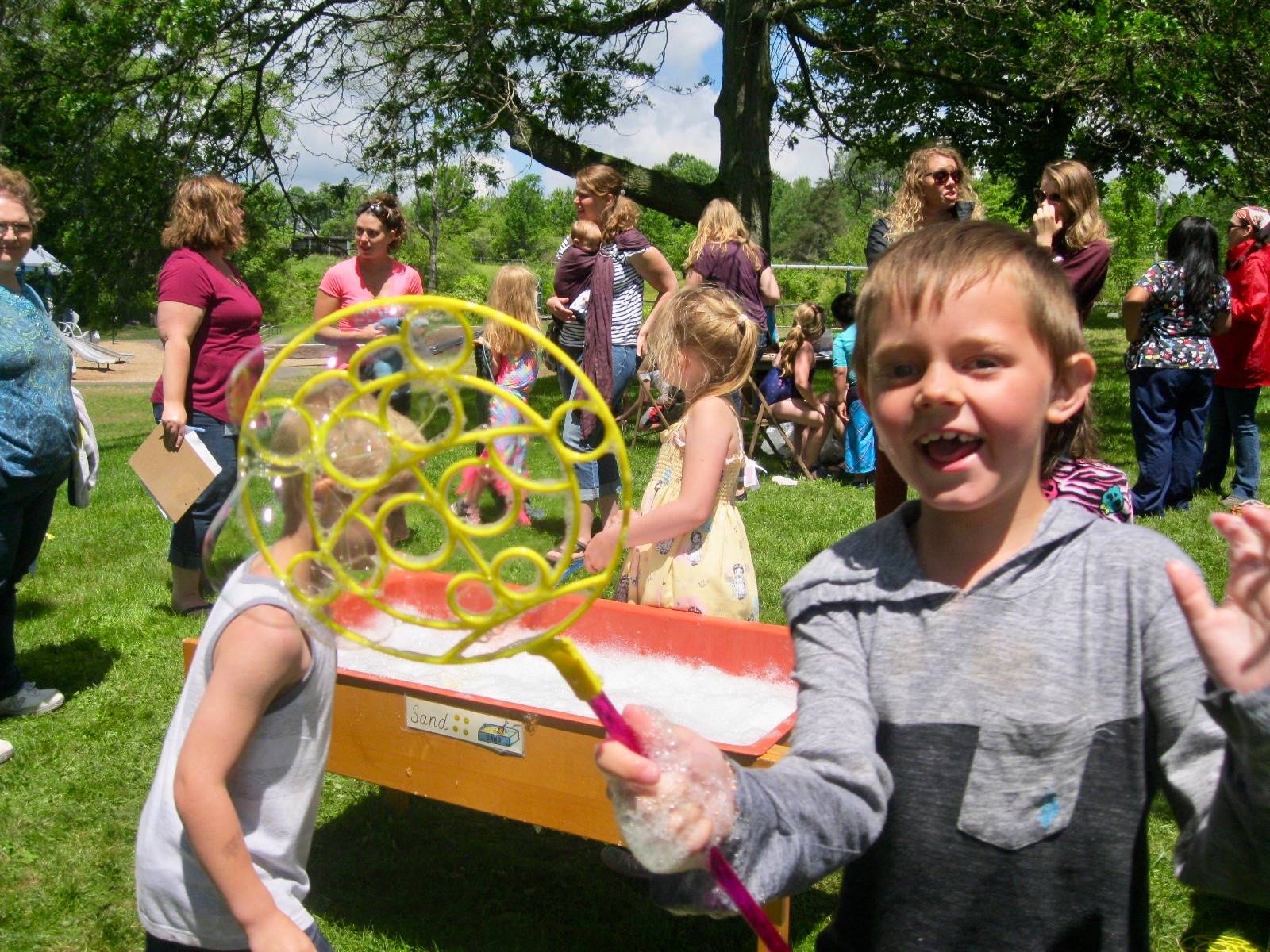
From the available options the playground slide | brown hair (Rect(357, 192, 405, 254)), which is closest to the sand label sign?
brown hair (Rect(357, 192, 405, 254))

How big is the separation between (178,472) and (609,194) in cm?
315

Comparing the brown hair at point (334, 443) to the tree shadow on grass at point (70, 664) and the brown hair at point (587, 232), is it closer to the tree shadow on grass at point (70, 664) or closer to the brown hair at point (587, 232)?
the tree shadow on grass at point (70, 664)

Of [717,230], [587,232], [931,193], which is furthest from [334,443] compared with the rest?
[717,230]

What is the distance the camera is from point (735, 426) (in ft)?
10.8

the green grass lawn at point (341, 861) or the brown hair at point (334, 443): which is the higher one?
the brown hair at point (334, 443)

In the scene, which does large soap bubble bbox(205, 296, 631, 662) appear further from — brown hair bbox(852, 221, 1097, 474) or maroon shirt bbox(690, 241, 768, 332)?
maroon shirt bbox(690, 241, 768, 332)

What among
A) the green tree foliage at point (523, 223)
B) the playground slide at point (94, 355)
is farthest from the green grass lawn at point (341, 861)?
the green tree foliage at point (523, 223)

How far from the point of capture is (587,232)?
6.40 m

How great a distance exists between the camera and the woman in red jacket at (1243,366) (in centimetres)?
676

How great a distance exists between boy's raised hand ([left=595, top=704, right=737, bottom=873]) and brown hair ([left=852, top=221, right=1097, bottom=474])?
54 cm

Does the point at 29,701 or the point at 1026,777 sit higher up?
the point at 1026,777

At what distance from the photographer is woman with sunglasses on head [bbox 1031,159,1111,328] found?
4223 millimetres

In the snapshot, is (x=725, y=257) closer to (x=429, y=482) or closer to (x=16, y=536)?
(x=16, y=536)

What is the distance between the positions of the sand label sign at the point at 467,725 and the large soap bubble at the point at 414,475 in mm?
1112
